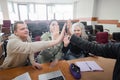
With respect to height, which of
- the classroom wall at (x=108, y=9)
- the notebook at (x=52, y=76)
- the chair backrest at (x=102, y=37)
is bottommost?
the notebook at (x=52, y=76)

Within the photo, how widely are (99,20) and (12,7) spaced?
633 cm

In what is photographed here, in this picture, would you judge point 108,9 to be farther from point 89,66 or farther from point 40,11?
point 40,11

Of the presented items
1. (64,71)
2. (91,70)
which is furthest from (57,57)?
(91,70)

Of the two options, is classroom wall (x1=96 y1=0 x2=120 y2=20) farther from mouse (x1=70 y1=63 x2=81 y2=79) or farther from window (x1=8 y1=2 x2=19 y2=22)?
window (x1=8 y1=2 x2=19 y2=22)

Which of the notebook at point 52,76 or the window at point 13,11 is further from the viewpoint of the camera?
the window at point 13,11

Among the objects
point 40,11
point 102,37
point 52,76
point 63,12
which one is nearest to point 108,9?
point 102,37

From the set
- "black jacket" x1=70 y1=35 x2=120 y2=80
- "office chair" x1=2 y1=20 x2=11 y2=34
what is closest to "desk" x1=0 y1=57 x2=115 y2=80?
"black jacket" x1=70 y1=35 x2=120 y2=80

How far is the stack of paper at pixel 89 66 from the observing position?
53.5 inches

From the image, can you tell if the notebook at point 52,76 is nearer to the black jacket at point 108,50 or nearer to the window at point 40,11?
the black jacket at point 108,50

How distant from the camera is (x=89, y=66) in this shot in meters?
1.43

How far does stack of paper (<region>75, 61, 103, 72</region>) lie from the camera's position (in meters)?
1.36

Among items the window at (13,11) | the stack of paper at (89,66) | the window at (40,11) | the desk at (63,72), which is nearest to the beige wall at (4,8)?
the window at (13,11)

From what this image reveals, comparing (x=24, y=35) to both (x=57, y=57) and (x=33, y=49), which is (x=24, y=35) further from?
(x=57, y=57)

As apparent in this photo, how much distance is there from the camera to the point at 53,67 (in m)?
1.40
